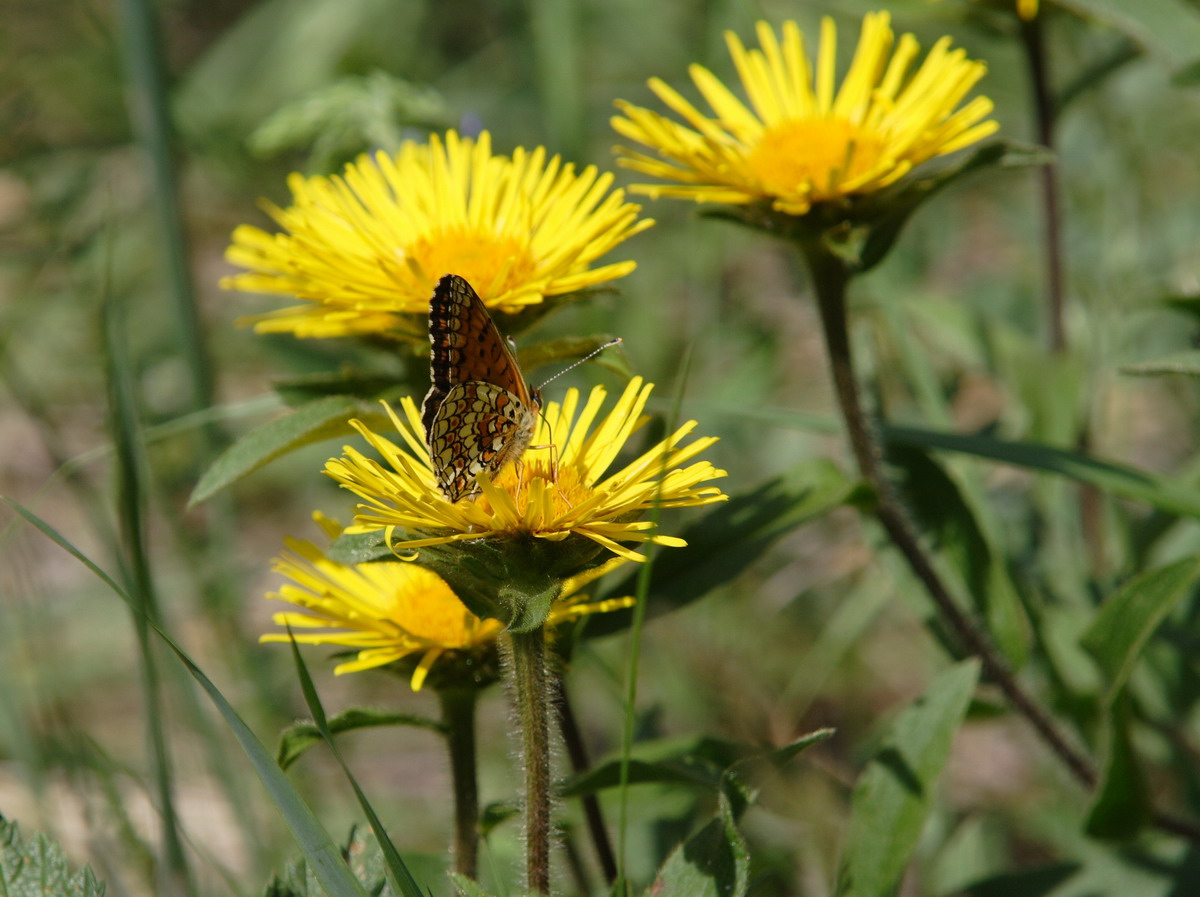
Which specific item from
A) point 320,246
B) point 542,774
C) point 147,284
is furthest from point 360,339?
point 147,284

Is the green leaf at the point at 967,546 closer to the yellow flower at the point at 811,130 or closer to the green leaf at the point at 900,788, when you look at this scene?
the green leaf at the point at 900,788

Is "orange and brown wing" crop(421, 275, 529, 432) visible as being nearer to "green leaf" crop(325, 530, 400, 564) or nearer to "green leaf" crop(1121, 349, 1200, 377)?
"green leaf" crop(325, 530, 400, 564)

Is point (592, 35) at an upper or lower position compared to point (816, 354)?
upper

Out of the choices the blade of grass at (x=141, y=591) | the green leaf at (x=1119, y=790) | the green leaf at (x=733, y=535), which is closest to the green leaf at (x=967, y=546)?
the green leaf at (x=1119, y=790)

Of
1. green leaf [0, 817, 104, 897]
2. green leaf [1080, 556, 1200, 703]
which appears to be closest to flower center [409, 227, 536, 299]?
green leaf [0, 817, 104, 897]

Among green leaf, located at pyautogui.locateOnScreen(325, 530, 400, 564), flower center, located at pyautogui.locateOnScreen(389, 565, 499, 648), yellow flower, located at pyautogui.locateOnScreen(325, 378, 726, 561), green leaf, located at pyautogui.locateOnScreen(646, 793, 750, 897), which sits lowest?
green leaf, located at pyautogui.locateOnScreen(646, 793, 750, 897)

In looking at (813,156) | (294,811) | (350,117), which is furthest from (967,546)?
(350,117)

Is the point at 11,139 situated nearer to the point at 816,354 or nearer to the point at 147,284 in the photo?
the point at 147,284
